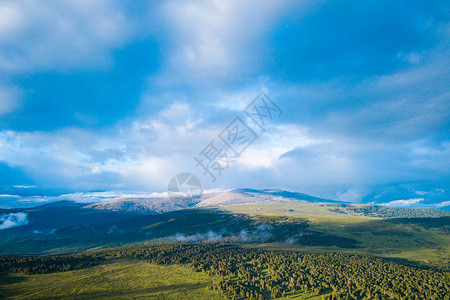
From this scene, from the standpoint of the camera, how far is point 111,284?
72500 millimetres

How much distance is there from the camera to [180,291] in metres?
68.4

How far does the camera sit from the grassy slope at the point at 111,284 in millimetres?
63031

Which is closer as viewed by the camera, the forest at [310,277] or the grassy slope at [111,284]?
the grassy slope at [111,284]

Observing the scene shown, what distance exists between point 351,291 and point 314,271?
73.6 feet

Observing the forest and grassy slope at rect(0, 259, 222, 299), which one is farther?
the forest

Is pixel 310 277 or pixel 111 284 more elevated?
pixel 111 284

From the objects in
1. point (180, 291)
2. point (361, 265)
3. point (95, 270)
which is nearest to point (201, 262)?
point (180, 291)

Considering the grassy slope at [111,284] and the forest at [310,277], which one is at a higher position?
the grassy slope at [111,284]

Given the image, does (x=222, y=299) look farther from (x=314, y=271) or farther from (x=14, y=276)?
(x=14, y=276)

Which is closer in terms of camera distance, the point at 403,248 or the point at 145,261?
the point at 145,261

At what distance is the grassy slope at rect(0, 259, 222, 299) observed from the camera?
6303cm

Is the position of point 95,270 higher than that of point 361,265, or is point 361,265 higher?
point 95,270

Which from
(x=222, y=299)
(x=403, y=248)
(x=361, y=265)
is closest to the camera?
(x=222, y=299)

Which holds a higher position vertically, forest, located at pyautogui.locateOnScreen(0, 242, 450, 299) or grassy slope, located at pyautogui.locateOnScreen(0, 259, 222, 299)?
grassy slope, located at pyautogui.locateOnScreen(0, 259, 222, 299)
